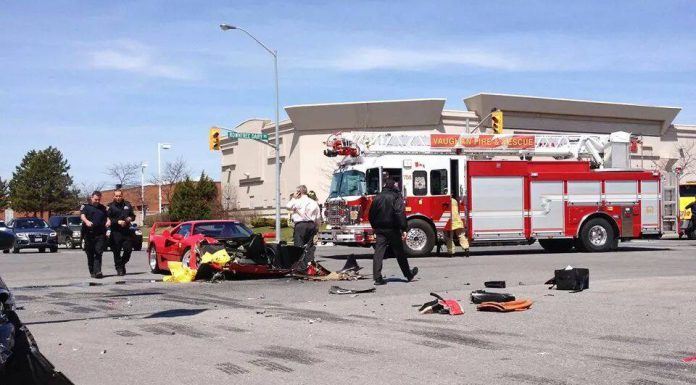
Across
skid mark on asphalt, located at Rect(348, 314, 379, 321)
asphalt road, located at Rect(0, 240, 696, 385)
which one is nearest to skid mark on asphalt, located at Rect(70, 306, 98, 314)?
asphalt road, located at Rect(0, 240, 696, 385)

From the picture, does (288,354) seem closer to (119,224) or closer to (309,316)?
(309,316)

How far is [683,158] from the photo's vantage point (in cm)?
6050

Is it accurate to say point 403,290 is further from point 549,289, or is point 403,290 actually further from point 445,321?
point 445,321

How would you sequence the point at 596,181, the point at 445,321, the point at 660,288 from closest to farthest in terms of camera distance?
the point at 445,321, the point at 660,288, the point at 596,181

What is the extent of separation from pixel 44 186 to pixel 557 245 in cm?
6989

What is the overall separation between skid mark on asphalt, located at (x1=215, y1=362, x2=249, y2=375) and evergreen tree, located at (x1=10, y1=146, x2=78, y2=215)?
8152 centimetres

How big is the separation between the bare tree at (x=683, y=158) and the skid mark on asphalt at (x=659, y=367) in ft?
182

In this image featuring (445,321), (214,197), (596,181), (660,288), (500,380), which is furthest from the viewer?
(214,197)

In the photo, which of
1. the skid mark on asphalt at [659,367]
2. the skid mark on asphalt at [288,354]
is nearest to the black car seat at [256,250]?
the skid mark on asphalt at [288,354]

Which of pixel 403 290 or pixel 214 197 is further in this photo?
pixel 214 197

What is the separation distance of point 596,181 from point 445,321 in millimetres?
14974

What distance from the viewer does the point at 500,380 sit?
21.4 ft

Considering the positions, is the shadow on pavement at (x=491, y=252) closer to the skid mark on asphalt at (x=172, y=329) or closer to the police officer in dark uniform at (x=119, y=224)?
the police officer in dark uniform at (x=119, y=224)

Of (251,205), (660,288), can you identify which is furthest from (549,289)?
(251,205)
